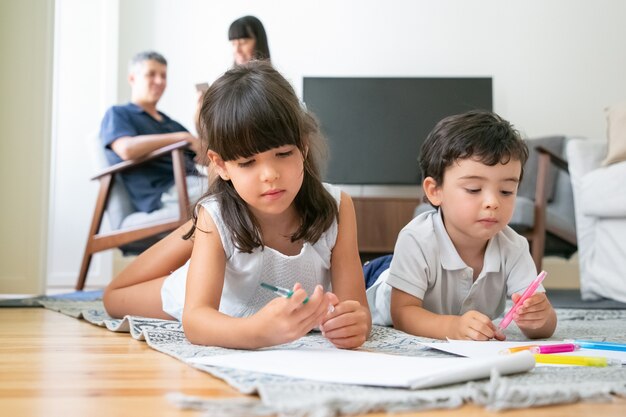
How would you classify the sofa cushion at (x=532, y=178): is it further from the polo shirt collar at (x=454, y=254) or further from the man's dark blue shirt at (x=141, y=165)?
the polo shirt collar at (x=454, y=254)

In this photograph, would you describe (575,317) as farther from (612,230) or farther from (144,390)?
(144,390)

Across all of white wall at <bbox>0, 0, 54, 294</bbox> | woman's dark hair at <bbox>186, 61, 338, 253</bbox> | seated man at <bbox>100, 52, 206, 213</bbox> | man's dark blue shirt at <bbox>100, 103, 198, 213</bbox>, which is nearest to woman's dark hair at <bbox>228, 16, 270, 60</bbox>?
seated man at <bbox>100, 52, 206, 213</bbox>

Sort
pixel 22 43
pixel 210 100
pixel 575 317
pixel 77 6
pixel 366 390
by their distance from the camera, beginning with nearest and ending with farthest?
pixel 366 390, pixel 210 100, pixel 575 317, pixel 22 43, pixel 77 6

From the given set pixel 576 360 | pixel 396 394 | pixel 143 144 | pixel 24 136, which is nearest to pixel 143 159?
pixel 143 144

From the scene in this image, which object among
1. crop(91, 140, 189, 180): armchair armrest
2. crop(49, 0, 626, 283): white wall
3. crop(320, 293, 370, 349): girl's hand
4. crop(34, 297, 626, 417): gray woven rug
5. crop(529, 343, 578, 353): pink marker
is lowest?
crop(529, 343, 578, 353): pink marker

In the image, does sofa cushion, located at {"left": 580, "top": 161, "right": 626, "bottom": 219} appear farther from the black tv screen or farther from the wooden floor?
the black tv screen

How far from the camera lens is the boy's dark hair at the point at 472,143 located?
4.99 ft

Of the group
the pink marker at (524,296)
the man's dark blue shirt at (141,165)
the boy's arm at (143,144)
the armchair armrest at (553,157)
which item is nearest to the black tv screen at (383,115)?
the armchair armrest at (553,157)

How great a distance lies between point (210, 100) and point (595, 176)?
6.10ft

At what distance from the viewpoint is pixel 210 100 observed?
1.34 m

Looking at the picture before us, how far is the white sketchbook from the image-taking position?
2.81 feet

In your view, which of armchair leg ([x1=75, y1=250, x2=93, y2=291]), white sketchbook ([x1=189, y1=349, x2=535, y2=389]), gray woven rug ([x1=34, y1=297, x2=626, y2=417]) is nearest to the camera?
gray woven rug ([x1=34, y1=297, x2=626, y2=417])

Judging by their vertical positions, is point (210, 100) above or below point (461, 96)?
below

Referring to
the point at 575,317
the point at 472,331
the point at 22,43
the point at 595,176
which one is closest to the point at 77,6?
the point at 22,43
